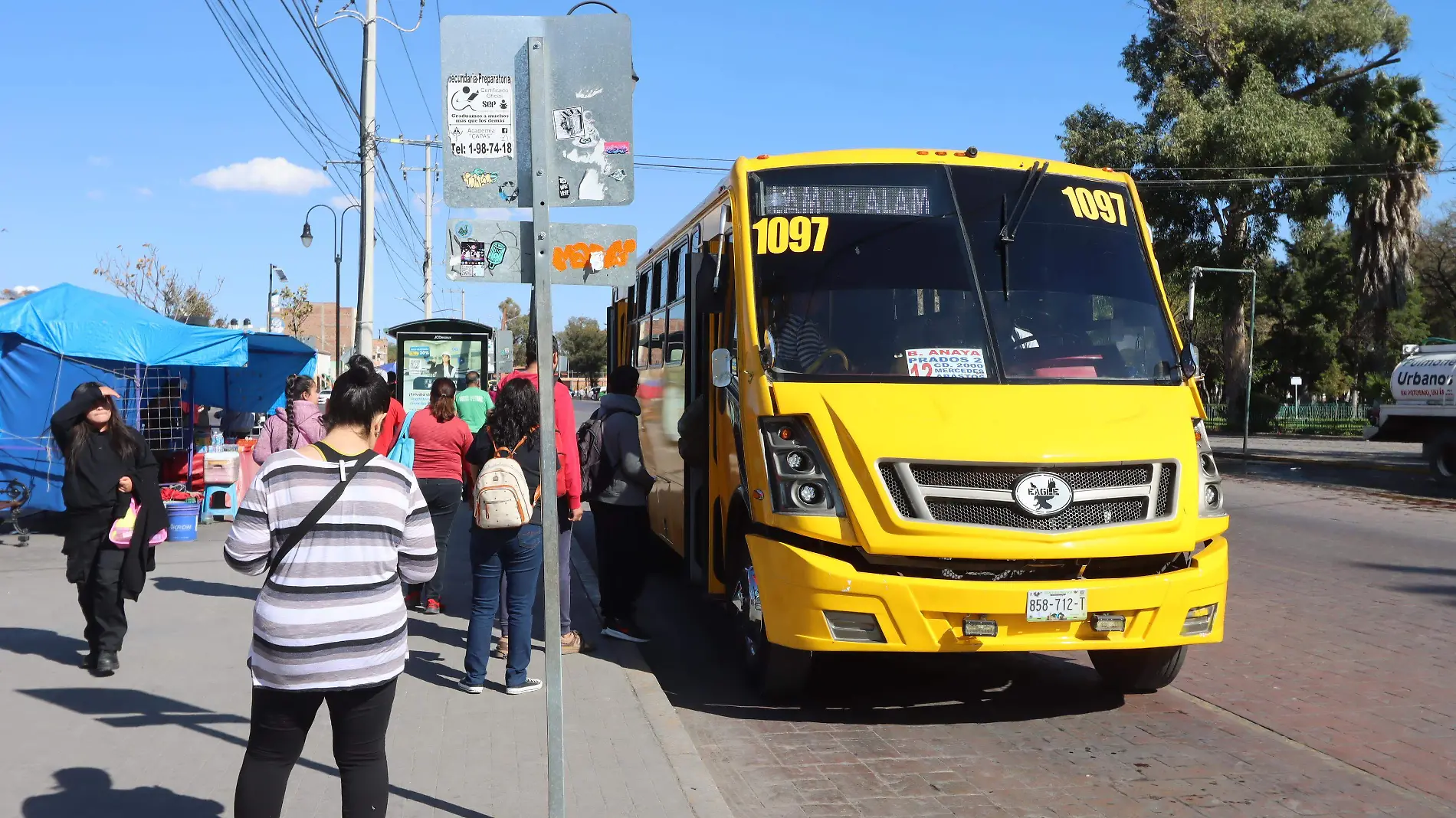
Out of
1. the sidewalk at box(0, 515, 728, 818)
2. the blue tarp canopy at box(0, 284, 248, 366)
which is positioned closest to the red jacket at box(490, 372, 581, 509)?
the sidewalk at box(0, 515, 728, 818)

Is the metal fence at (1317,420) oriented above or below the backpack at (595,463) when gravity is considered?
below

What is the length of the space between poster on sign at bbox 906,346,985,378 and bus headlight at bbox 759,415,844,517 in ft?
2.63

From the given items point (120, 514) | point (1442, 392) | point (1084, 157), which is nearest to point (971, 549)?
point (120, 514)

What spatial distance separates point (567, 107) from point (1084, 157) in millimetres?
30803

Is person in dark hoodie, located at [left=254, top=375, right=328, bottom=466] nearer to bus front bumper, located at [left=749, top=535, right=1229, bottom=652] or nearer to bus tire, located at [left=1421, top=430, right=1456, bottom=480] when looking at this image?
bus front bumper, located at [left=749, top=535, right=1229, bottom=652]

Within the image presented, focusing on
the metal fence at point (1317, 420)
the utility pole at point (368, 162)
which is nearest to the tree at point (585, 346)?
the metal fence at point (1317, 420)

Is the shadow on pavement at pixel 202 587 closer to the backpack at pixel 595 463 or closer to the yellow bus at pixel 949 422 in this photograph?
the backpack at pixel 595 463

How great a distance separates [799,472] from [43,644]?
5364 mm

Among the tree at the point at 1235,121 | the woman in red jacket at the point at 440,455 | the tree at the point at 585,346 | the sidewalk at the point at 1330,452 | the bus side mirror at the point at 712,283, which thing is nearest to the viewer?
the bus side mirror at the point at 712,283

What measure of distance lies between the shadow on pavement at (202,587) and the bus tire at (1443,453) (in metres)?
20.4

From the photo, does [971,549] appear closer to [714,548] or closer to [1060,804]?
[1060,804]

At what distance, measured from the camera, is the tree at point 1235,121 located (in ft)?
103

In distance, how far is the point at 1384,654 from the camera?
8.05 m

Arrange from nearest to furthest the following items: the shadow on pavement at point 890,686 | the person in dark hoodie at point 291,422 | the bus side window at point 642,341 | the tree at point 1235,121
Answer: the shadow on pavement at point 890,686, the person in dark hoodie at point 291,422, the bus side window at point 642,341, the tree at point 1235,121
